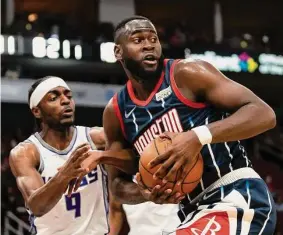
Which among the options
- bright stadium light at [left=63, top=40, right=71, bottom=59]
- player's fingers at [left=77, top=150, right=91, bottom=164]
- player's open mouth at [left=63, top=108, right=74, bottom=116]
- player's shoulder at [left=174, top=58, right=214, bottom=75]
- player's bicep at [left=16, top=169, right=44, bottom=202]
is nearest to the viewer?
player's shoulder at [left=174, top=58, right=214, bottom=75]

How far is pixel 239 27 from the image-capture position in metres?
21.3

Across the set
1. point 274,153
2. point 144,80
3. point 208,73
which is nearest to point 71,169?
point 144,80

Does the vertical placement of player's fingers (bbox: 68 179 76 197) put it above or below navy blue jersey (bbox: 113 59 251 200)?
below

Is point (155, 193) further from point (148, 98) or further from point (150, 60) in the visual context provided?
point (150, 60)

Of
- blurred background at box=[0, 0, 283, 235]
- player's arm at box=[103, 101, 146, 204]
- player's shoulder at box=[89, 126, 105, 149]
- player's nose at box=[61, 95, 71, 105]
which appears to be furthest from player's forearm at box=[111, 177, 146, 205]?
blurred background at box=[0, 0, 283, 235]

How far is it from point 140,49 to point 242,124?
0.64m

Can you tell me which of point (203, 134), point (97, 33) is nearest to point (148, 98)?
point (203, 134)

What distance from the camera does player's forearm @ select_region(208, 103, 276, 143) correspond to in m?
3.01

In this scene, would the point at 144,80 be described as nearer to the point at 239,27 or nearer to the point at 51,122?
the point at 51,122

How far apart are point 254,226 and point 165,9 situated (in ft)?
58.7

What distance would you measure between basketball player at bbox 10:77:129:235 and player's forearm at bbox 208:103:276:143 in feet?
5.16

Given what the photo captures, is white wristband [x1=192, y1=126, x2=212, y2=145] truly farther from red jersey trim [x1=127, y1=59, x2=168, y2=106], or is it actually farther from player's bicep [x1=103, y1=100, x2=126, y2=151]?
player's bicep [x1=103, y1=100, x2=126, y2=151]

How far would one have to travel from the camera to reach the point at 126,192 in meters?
3.64

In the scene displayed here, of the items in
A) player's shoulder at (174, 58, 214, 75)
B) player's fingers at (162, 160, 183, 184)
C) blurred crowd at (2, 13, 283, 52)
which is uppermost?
blurred crowd at (2, 13, 283, 52)
